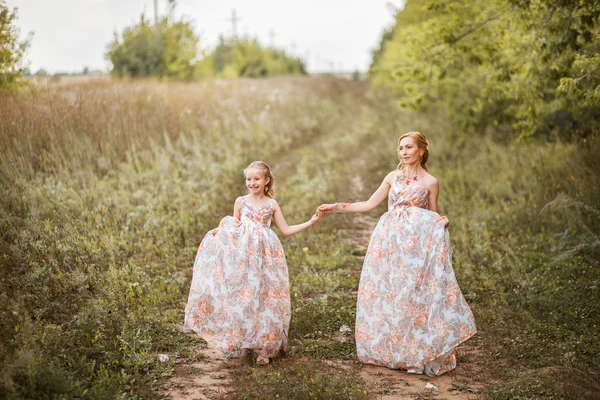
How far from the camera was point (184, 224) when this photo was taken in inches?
340

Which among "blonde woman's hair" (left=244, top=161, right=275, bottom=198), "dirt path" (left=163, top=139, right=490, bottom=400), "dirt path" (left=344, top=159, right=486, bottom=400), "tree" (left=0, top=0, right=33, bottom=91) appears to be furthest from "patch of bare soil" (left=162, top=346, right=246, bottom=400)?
"tree" (left=0, top=0, right=33, bottom=91)

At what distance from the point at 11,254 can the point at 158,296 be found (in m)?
1.83

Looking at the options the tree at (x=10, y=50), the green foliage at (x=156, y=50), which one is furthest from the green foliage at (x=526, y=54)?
the green foliage at (x=156, y=50)

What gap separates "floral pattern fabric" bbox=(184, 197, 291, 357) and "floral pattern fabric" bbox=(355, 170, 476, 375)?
897 millimetres

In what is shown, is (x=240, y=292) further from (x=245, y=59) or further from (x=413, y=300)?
(x=245, y=59)

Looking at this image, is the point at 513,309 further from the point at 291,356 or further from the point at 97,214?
the point at 97,214

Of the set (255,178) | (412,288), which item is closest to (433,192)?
(412,288)

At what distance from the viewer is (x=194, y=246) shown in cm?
801

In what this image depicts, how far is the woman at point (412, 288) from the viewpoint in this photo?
192 inches

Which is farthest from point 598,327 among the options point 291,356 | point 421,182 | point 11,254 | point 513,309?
point 11,254

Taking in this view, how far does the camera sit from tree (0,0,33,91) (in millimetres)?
8836

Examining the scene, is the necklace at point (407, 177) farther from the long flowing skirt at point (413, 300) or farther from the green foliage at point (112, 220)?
the green foliage at point (112, 220)

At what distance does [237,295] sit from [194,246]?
3.16 m

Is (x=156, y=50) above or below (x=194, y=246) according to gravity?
above
